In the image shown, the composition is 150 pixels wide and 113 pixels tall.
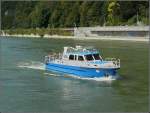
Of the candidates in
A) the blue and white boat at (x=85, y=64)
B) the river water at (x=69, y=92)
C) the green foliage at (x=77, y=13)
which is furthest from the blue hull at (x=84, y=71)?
the green foliage at (x=77, y=13)

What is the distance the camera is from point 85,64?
3956cm

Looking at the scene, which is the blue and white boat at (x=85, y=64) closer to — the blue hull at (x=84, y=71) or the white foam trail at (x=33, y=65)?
the blue hull at (x=84, y=71)

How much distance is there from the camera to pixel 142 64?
4991 centimetres

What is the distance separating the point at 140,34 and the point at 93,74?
65379 millimetres

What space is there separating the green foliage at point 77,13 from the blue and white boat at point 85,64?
72842mm

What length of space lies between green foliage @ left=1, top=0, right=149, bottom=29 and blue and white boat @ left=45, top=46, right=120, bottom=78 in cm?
7284

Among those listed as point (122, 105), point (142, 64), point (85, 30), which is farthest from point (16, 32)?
point (122, 105)

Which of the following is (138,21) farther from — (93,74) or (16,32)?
(93,74)

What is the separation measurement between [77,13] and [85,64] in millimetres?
107936

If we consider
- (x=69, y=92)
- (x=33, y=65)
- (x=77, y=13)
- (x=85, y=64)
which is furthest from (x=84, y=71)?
(x=77, y=13)

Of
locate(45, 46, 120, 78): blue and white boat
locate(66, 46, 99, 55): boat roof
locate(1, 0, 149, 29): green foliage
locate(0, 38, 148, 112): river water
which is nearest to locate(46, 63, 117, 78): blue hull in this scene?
locate(45, 46, 120, 78): blue and white boat

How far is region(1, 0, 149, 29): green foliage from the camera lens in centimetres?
12888

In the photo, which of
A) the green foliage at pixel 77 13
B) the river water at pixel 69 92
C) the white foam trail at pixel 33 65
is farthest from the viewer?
the green foliage at pixel 77 13

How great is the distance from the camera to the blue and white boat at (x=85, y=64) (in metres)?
38.7
